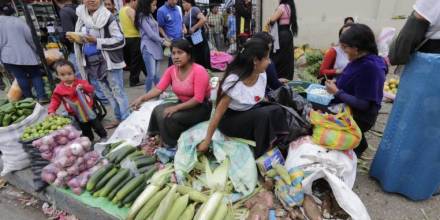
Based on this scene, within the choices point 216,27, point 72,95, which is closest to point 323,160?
point 72,95

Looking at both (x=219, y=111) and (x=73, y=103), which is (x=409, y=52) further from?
(x=73, y=103)

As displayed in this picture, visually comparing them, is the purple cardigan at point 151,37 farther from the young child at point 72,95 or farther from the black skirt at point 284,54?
the black skirt at point 284,54

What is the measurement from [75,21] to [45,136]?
2174 mm

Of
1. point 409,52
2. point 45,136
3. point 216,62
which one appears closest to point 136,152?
point 45,136

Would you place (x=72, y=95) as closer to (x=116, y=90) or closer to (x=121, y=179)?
(x=116, y=90)

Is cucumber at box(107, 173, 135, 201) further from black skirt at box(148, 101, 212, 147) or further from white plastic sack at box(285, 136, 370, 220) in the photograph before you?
white plastic sack at box(285, 136, 370, 220)

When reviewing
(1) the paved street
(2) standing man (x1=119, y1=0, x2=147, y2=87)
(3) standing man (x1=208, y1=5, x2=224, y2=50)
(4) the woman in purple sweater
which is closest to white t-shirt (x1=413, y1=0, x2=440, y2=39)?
(1) the paved street

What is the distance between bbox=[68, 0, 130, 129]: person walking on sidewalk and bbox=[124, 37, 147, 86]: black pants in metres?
2.01

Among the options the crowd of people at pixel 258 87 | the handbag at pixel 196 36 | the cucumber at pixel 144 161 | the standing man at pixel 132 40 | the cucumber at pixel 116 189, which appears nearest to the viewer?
the crowd of people at pixel 258 87

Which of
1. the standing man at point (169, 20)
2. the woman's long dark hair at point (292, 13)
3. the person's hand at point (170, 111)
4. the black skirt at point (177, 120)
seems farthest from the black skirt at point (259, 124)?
the standing man at point (169, 20)

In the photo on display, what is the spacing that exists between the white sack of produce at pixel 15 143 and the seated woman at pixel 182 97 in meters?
1.13

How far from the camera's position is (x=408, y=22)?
2.23 m

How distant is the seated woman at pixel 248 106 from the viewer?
8.43 ft

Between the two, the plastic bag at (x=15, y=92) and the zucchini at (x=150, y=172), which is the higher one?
the plastic bag at (x=15, y=92)
